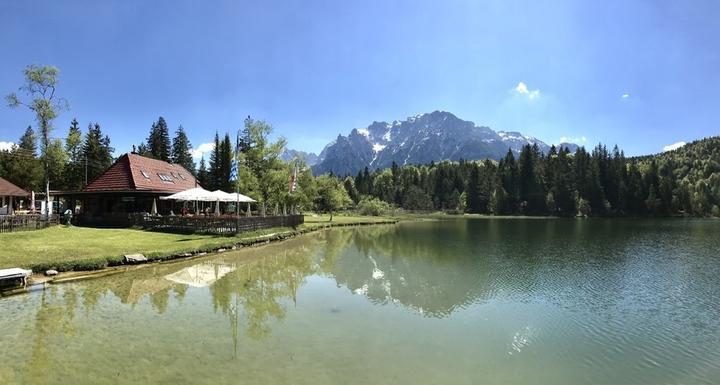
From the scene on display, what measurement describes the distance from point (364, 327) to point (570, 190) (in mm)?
137449

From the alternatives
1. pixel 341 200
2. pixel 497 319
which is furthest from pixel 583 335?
pixel 341 200

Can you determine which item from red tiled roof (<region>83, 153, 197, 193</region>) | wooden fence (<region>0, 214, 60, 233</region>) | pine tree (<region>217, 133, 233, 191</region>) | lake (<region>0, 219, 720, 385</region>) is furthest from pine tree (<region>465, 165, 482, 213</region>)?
wooden fence (<region>0, 214, 60, 233</region>)

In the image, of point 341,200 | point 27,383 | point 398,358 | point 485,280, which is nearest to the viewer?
point 27,383

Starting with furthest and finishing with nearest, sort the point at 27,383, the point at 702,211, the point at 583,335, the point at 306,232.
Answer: the point at 702,211
the point at 306,232
the point at 583,335
the point at 27,383

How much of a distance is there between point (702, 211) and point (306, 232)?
477ft

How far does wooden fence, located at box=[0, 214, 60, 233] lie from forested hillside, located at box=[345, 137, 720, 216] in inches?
4573

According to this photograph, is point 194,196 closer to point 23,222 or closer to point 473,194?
point 23,222

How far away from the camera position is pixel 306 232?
2179 inches

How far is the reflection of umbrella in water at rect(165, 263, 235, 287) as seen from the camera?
21.3 meters

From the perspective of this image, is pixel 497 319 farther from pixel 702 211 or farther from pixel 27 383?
pixel 702 211

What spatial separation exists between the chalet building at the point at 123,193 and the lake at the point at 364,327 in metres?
21.8

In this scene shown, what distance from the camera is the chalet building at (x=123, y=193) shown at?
43.2 meters

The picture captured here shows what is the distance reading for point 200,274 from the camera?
23.4 m

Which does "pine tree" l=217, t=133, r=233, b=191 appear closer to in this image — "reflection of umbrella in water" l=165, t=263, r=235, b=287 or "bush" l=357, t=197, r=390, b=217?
"bush" l=357, t=197, r=390, b=217
